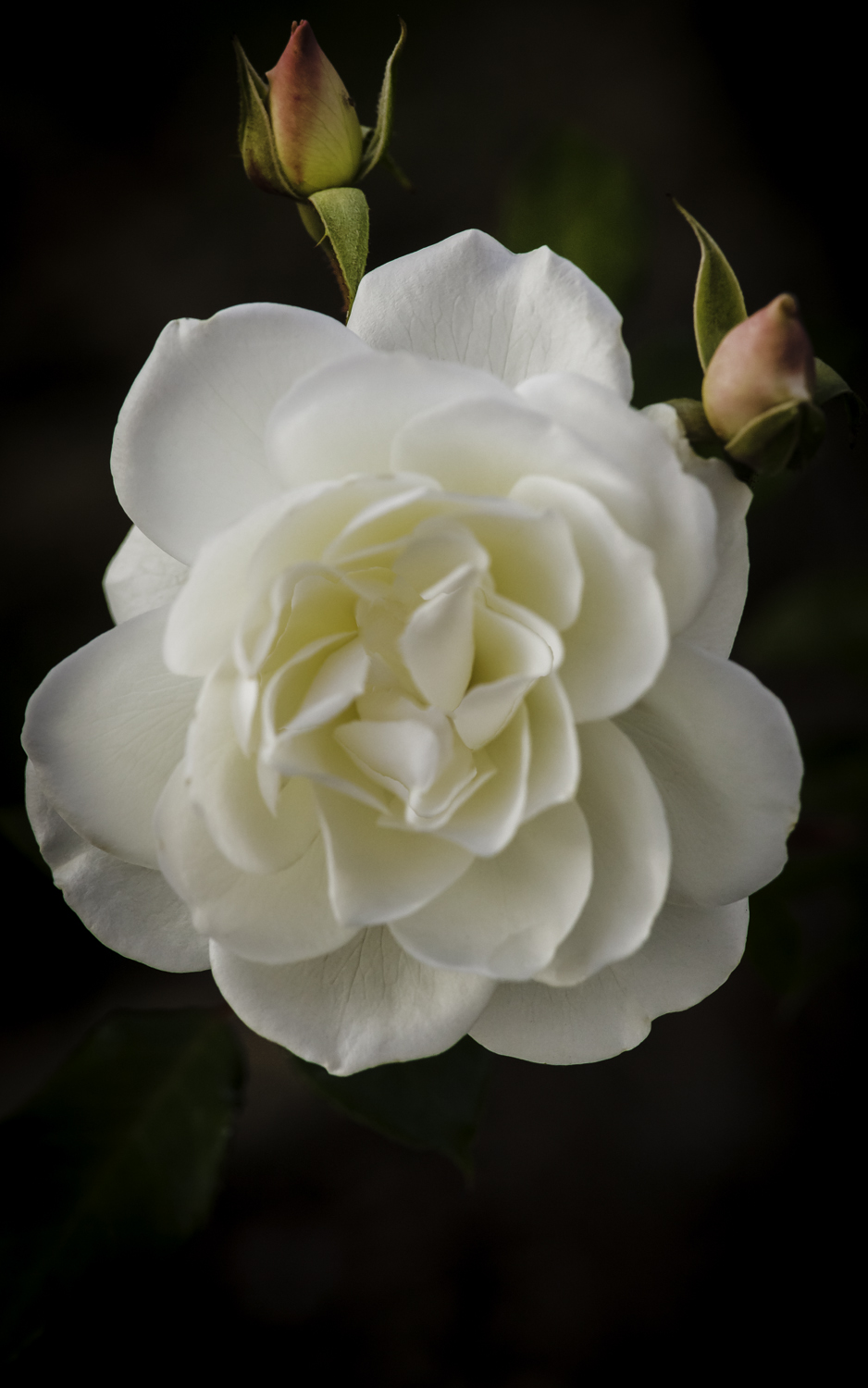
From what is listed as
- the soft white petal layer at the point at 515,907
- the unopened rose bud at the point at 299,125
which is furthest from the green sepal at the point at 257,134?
the soft white petal layer at the point at 515,907

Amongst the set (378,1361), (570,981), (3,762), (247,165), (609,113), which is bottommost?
(378,1361)

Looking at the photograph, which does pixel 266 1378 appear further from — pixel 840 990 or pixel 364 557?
pixel 364 557

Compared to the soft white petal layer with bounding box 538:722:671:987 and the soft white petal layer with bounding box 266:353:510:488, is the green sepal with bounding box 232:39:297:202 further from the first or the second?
the soft white petal layer with bounding box 538:722:671:987

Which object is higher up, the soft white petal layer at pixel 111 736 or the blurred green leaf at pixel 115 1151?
the soft white petal layer at pixel 111 736

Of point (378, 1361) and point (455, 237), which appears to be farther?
point (378, 1361)

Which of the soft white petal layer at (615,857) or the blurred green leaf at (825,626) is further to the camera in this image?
the blurred green leaf at (825,626)

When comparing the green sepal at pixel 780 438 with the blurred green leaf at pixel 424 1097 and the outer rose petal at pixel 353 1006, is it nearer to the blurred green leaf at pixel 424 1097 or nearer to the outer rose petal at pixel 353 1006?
the outer rose petal at pixel 353 1006

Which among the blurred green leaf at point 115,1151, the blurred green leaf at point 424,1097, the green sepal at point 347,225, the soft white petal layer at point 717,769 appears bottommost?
the blurred green leaf at point 115,1151

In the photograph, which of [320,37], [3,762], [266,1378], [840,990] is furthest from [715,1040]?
[320,37]
